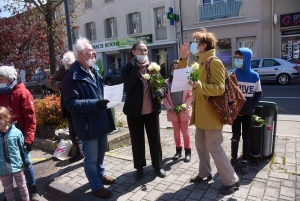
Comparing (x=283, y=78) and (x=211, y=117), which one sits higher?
(x=211, y=117)

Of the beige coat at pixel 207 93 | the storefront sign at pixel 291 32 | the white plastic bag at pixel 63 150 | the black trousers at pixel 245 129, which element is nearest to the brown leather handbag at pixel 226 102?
the beige coat at pixel 207 93

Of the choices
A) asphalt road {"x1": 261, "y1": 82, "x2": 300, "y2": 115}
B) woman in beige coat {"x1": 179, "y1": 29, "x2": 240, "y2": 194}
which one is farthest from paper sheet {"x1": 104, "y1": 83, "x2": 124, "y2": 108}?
asphalt road {"x1": 261, "y1": 82, "x2": 300, "y2": 115}

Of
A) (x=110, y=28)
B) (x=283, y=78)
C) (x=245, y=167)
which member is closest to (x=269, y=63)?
(x=283, y=78)

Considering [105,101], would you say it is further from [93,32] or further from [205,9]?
[93,32]

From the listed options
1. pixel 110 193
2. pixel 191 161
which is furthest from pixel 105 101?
A: pixel 191 161

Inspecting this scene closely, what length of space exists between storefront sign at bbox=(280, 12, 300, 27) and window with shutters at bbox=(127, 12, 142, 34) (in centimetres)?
1072

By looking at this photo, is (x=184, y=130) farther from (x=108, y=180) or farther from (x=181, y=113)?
(x=108, y=180)

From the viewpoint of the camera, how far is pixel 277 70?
14094 mm

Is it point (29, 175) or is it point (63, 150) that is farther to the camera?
point (63, 150)

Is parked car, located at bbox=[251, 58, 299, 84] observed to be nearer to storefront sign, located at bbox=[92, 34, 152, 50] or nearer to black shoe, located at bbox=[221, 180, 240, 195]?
storefront sign, located at bbox=[92, 34, 152, 50]

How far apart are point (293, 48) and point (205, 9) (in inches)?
252

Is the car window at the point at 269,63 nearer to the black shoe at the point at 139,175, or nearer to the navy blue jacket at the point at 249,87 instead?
the navy blue jacket at the point at 249,87

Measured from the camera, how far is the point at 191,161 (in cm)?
430

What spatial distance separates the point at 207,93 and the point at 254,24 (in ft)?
53.2
